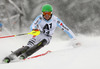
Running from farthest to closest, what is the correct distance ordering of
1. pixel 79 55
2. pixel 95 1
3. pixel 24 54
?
pixel 95 1
pixel 24 54
pixel 79 55

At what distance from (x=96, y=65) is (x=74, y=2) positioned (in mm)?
14294

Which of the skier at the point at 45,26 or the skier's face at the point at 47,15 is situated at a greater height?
the skier's face at the point at 47,15

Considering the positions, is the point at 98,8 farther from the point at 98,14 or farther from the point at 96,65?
the point at 96,65

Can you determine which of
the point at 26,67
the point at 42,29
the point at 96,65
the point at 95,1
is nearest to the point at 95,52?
the point at 96,65

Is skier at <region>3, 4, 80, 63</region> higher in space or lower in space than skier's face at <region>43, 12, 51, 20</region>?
lower

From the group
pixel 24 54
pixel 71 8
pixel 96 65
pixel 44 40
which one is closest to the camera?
pixel 96 65

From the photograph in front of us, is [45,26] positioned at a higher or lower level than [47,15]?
lower

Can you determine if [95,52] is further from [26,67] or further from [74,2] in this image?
[74,2]

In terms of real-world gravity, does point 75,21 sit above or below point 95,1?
below

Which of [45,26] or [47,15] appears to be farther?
[45,26]

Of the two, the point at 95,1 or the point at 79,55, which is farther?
the point at 95,1

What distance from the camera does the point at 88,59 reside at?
275 centimetres

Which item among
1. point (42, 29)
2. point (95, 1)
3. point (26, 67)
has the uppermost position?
point (95, 1)

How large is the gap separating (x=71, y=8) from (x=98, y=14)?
250 cm
